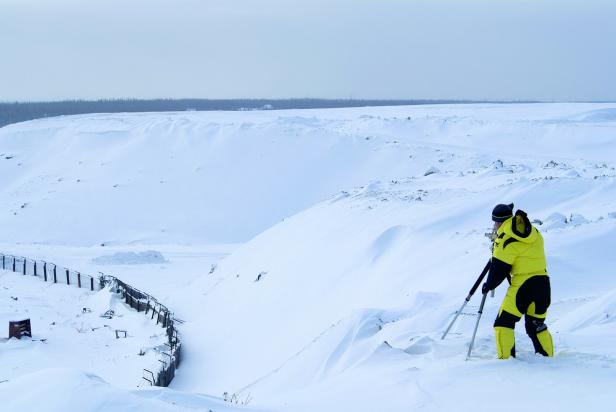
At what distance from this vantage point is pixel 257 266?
1912 centimetres

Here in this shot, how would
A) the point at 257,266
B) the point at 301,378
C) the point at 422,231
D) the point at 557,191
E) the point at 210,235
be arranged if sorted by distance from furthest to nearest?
the point at 210,235 < the point at 257,266 < the point at 557,191 < the point at 422,231 < the point at 301,378

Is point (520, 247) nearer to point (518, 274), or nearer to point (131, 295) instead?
point (518, 274)

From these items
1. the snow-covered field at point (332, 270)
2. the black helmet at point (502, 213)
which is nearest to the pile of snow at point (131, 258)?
the snow-covered field at point (332, 270)

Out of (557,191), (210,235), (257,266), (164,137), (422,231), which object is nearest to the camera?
(422,231)

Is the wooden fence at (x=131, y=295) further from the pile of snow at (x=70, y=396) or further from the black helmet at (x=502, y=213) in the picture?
the black helmet at (x=502, y=213)

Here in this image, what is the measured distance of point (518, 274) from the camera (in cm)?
612

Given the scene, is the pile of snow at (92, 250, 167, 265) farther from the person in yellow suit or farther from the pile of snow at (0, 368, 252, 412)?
the person in yellow suit

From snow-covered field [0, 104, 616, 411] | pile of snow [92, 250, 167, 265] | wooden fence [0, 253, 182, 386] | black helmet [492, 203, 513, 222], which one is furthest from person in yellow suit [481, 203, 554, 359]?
pile of snow [92, 250, 167, 265]

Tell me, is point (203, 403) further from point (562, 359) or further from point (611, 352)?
point (611, 352)

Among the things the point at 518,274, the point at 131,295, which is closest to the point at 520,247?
the point at 518,274

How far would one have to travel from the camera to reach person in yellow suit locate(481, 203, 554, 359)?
5.97 metres

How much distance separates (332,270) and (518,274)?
372 inches

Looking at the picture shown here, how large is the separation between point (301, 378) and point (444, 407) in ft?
12.1

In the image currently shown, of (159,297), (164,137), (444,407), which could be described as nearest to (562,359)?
(444,407)
